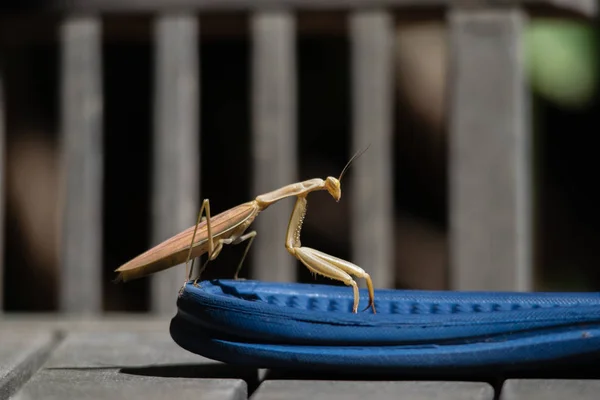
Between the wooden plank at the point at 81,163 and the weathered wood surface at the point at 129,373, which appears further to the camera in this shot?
the wooden plank at the point at 81,163

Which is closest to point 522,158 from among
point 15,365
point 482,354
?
point 482,354

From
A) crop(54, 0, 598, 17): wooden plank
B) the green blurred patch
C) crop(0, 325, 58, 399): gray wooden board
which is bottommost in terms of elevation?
crop(0, 325, 58, 399): gray wooden board

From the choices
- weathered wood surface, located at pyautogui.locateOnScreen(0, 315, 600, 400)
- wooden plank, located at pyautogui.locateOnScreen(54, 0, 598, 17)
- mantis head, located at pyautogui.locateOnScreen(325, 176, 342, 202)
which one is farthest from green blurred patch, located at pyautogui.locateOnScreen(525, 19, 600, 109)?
weathered wood surface, located at pyautogui.locateOnScreen(0, 315, 600, 400)

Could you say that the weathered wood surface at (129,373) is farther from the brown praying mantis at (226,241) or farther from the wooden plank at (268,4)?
the wooden plank at (268,4)

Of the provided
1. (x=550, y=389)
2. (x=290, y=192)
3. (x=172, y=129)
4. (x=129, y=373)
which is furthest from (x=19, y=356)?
(x=172, y=129)

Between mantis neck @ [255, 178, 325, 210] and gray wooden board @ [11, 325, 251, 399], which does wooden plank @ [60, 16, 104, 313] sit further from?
mantis neck @ [255, 178, 325, 210]

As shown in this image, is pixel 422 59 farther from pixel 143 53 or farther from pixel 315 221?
pixel 143 53

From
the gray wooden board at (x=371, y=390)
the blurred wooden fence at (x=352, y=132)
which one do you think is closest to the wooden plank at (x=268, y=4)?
the blurred wooden fence at (x=352, y=132)
